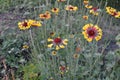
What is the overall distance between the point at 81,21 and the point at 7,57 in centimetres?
94

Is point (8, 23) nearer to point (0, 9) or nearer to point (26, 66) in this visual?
point (0, 9)

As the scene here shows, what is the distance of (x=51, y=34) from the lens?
2.96 meters

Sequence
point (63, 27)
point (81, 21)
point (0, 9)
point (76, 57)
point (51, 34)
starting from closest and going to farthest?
point (76, 57), point (51, 34), point (63, 27), point (81, 21), point (0, 9)

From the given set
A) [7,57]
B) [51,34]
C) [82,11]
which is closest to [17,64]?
[7,57]

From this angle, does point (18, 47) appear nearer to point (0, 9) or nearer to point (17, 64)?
point (17, 64)

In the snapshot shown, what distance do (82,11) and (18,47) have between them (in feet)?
3.52

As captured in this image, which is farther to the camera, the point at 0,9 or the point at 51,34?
the point at 0,9

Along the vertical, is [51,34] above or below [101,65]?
above

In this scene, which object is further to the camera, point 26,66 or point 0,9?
point 0,9

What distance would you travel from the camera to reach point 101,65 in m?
2.78

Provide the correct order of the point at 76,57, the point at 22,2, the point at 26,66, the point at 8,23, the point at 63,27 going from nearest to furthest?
the point at 76,57 → the point at 26,66 → the point at 63,27 → the point at 8,23 → the point at 22,2

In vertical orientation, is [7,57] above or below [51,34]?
below

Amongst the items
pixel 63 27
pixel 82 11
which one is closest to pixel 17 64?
pixel 63 27

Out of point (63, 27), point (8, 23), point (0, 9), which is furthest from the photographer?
point (0, 9)
